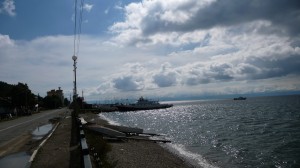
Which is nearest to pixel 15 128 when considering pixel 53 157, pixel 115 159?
pixel 115 159

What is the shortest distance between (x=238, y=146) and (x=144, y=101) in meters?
155

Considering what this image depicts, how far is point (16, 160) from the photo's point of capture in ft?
49.9

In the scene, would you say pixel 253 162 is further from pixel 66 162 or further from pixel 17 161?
pixel 17 161

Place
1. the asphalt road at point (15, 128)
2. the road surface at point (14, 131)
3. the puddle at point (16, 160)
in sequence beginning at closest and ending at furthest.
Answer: the puddle at point (16, 160), the road surface at point (14, 131), the asphalt road at point (15, 128)

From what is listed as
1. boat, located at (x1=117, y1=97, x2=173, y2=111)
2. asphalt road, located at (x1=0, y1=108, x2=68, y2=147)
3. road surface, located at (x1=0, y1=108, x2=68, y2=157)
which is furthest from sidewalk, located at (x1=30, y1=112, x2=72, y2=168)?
boat, located at (x1=117, y1=97, x2=173, y2=111)

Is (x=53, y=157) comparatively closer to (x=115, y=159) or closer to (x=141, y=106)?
(x=115, y=159)

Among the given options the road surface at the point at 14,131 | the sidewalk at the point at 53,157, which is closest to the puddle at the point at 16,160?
the sidewalk at the point at 53,157

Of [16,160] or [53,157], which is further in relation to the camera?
[53,157]

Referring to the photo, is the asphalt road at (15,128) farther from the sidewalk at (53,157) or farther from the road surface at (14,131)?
the sidewalk at (53,157)

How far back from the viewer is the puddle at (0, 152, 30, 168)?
14039 millimetres

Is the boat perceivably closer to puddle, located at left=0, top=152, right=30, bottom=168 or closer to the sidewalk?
the sidewalk

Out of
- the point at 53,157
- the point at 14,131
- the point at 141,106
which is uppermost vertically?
the point at 141,106

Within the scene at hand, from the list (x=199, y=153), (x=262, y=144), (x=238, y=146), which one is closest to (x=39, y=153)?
(x=199, y=153)

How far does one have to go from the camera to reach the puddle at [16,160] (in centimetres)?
1404
